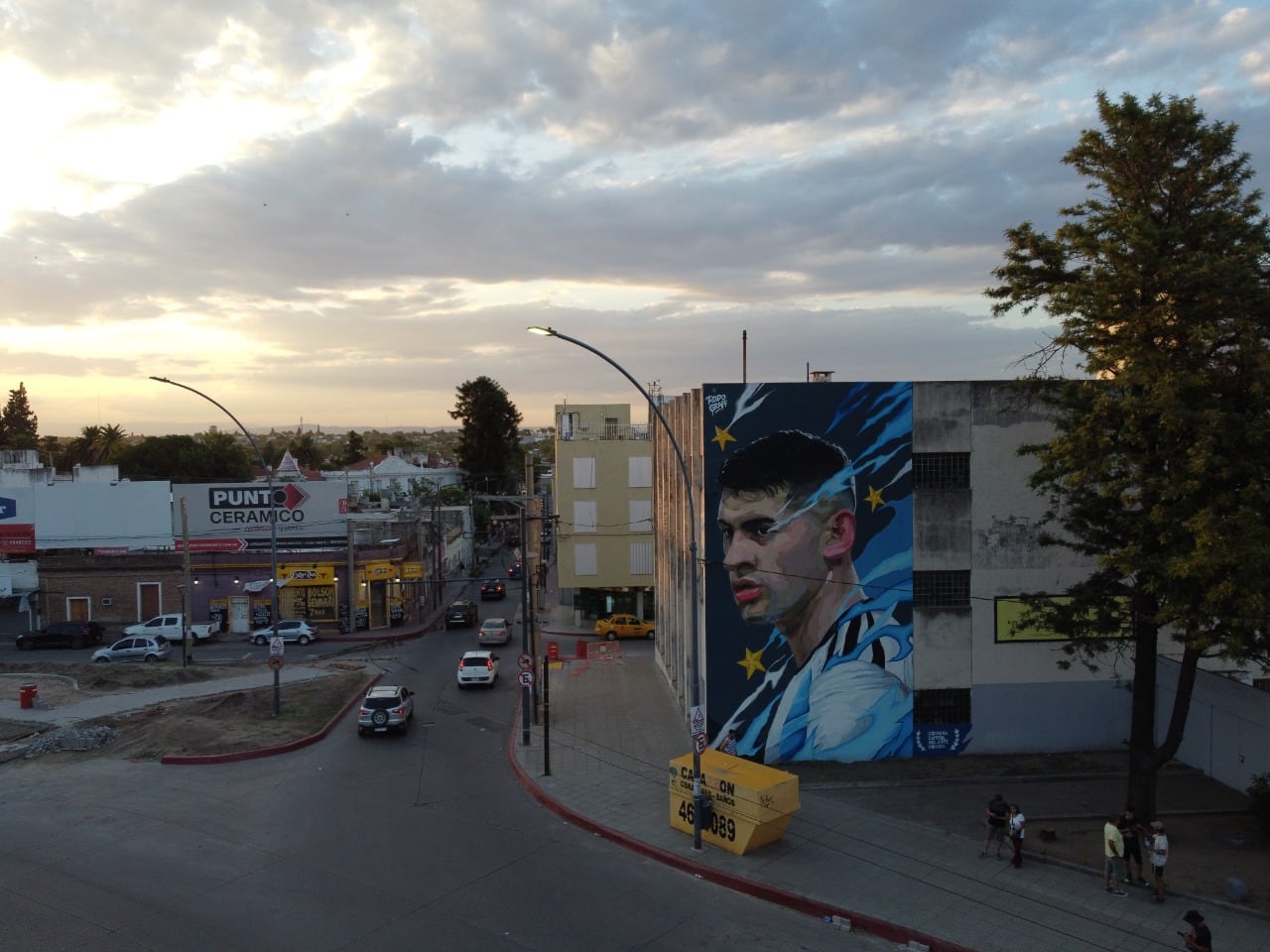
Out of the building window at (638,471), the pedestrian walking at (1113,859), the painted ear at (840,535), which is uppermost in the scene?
the building window at (638,471)

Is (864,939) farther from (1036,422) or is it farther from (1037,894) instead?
(1036,422)

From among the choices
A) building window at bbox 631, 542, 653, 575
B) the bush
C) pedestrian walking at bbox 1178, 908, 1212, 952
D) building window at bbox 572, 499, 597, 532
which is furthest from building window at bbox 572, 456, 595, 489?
pedestrian walking at bbox 1178, 908, 1212, 952

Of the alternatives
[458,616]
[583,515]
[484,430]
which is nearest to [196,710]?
[458,616]

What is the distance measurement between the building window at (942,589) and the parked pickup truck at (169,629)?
1301 inches

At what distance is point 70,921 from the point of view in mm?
13688

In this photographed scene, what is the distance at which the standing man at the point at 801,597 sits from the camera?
21562 millimetres

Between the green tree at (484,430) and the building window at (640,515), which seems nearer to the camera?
the building window at (640,515)

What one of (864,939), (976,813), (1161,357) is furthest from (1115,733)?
(864,939)

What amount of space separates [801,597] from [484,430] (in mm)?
77959

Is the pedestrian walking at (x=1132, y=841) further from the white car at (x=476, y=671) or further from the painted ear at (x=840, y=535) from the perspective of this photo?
the white car at (x=476, y=671)

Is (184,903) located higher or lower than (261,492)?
lower

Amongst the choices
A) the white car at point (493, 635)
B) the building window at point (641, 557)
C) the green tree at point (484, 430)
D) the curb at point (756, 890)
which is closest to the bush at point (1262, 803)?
the curb at point (756, 890)

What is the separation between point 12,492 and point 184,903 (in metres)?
41.5

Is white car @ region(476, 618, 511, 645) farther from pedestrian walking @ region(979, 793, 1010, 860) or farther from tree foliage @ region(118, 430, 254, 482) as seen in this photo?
tree foliage @ region(118, 430, 254, 482)
